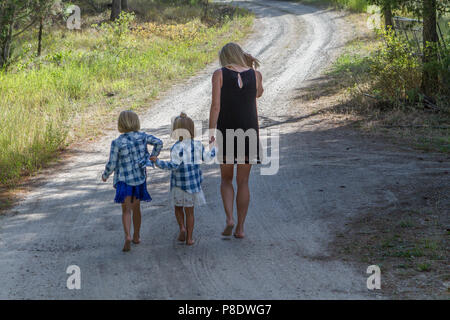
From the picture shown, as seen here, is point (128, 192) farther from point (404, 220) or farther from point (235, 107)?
point (404, 220)

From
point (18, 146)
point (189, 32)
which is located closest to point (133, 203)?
point (18, 146)

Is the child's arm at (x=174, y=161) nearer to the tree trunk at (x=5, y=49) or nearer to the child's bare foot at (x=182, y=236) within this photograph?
the child's bare foot at (x=182, y=236)

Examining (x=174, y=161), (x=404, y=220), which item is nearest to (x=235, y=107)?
(x=174, y=161)

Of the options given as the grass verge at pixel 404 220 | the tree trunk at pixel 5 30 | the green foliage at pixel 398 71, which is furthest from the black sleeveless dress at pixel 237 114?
the tree trunk at pixel 5 30

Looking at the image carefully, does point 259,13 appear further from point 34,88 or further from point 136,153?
point 136,153

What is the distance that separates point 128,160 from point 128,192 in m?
0.31

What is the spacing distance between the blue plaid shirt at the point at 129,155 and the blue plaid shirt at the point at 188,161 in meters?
0.22

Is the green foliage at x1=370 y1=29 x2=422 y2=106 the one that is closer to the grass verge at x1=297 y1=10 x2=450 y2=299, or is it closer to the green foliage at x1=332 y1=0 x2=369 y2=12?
the grass verge at x1=297 y1=10 x2=450 y2=299

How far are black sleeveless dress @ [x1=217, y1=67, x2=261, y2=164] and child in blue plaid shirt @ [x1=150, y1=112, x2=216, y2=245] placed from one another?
0.83ft

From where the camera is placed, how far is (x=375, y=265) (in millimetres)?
4762

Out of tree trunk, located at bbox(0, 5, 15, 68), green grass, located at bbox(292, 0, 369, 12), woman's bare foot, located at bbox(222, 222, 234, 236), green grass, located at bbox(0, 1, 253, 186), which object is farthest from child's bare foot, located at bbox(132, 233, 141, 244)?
green grass, located at bbox(292, 0, 369, 12)

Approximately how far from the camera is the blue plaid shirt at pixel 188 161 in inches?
198

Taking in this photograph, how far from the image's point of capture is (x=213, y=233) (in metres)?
5.69

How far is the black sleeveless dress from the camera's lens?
203 inches
